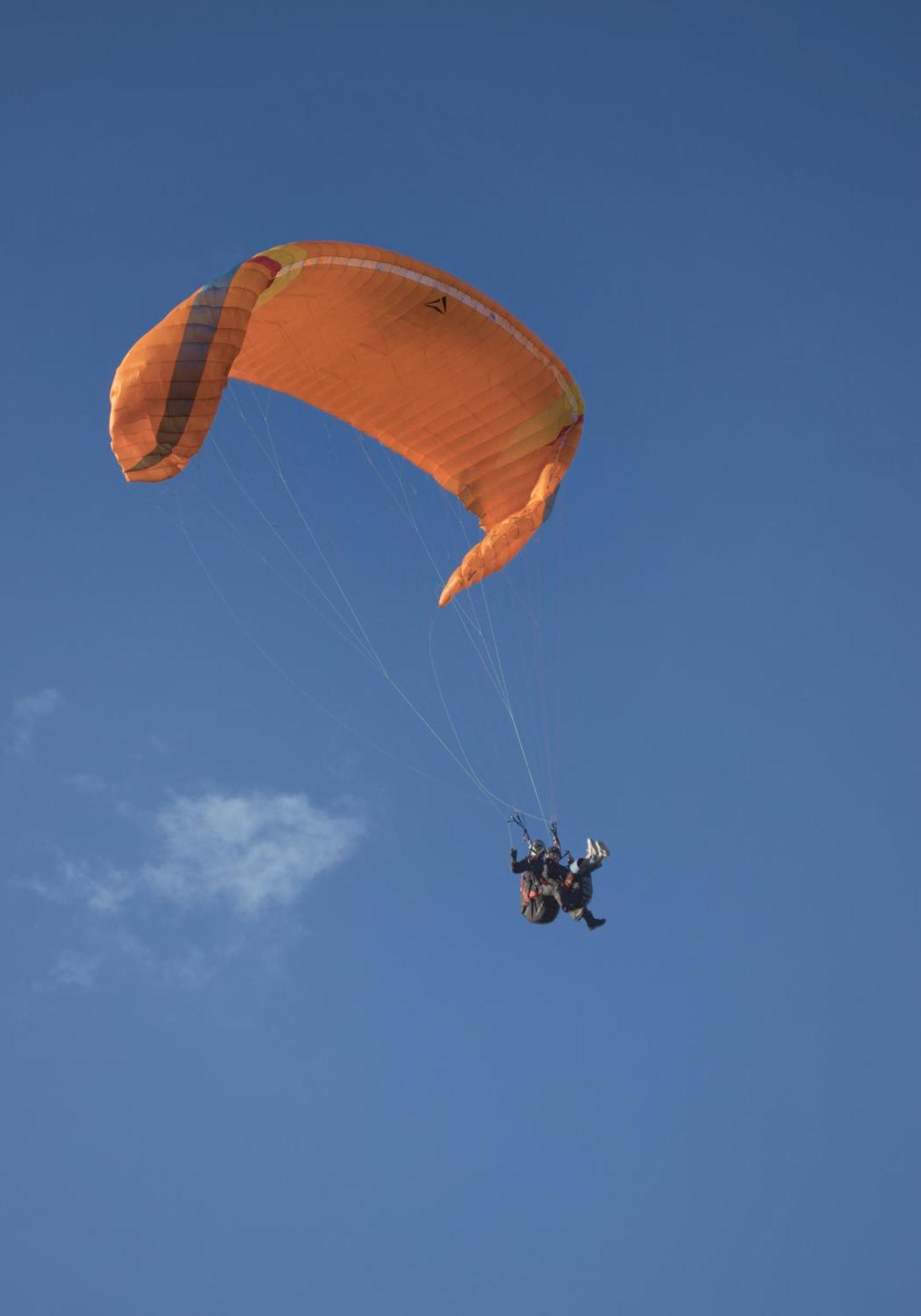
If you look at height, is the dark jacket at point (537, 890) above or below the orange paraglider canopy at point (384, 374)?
below

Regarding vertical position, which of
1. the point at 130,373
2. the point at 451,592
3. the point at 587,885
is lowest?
the point at 587,885

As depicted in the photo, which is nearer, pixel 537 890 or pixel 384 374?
pixel 537 890

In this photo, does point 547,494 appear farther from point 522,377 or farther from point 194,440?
point 194,440

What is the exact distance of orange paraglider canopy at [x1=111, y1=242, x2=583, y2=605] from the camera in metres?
17.0

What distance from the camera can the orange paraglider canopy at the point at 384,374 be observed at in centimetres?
1702

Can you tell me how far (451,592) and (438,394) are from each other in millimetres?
3239

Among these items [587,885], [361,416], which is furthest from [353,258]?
[587,885]

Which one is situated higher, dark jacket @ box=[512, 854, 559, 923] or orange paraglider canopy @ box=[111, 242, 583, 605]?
orange paraglider canopy @ box=[111, 242, 583, 605]

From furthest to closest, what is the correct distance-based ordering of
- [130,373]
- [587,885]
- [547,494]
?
[547,494], [587,885], [130,373]

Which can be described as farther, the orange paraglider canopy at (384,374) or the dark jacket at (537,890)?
the dark jacket at (537,890)

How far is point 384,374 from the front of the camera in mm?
20516

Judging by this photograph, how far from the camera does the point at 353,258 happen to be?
61.2ft

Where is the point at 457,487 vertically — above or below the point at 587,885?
above

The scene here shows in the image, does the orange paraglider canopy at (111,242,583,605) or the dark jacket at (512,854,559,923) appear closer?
the orange paraglider canopy at (111,242,583,605)
